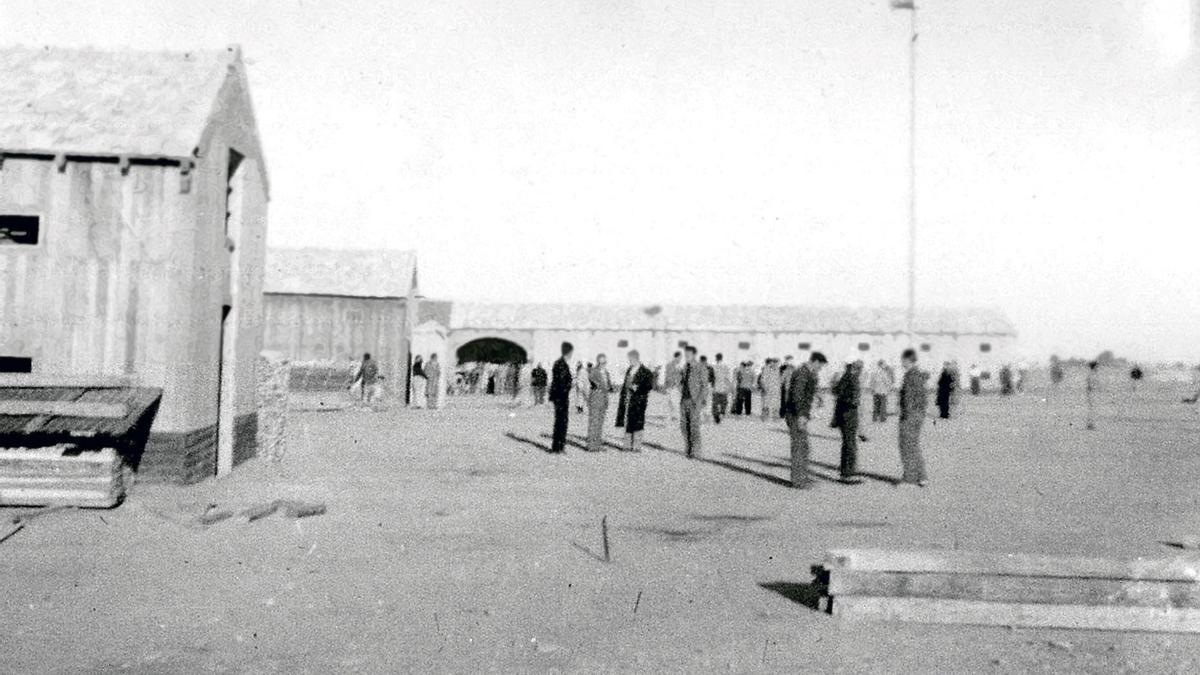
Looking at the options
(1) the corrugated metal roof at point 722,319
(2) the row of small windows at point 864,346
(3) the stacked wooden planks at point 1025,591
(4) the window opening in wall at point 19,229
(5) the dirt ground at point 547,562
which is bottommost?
(5) the dirt ground at point 547,562

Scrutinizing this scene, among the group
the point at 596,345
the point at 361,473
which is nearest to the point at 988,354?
the point at 596,345

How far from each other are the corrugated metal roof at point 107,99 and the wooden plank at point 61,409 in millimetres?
3336

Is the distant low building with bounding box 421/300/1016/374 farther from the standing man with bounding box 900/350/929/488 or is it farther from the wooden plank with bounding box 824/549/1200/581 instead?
the wooden plank with bounding box 824/549/1200/581

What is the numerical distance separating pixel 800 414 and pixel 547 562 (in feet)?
16.8

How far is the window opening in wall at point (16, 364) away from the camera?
39.8 ft

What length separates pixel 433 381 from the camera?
29062 mm

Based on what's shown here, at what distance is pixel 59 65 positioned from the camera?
12.8 metres

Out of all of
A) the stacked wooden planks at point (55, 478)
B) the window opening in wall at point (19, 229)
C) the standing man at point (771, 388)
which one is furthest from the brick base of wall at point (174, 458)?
the standing man at point (771, 388)

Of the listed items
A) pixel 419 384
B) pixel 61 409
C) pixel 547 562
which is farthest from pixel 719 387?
pixel 61 409

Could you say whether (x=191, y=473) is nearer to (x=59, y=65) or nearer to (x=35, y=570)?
(x=35, y=570)

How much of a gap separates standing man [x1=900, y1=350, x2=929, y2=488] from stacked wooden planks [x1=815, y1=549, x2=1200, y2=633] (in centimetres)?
594

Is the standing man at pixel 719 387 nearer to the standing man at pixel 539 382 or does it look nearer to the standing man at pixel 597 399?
the standing man at pixel 539 382

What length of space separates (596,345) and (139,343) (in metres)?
44.0

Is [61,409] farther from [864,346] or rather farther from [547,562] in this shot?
[864,346]
